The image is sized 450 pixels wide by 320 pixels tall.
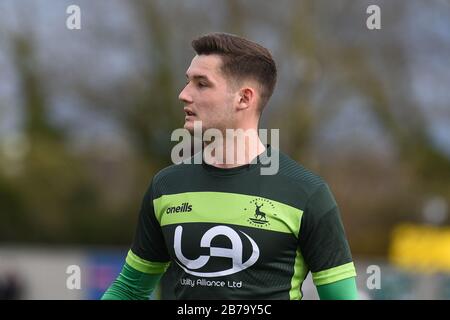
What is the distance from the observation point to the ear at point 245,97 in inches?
158

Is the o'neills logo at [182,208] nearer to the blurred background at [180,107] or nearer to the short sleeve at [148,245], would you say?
the short sleeve at [148,245]

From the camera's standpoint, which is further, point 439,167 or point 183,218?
point 439,167

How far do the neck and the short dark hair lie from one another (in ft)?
0.79

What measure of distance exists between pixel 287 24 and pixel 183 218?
869 inches

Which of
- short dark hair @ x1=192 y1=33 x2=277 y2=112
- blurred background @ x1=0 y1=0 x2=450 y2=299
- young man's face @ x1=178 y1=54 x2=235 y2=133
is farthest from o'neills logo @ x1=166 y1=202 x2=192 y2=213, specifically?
blurred background @ x1=0 y1=0 x2=450 y2=299

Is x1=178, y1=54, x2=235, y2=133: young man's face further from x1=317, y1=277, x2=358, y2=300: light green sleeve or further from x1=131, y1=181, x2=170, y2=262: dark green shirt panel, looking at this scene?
x1=317, y1=277, x2=358, y2=300: light green sleeve

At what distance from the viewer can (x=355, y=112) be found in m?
26.3

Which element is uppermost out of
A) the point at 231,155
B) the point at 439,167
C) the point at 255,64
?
the point at 255,64

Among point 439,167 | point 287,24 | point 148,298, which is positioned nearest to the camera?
point 148,298

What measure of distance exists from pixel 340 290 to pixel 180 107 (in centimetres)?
2263

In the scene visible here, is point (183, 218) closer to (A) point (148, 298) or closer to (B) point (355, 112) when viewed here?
(A) point (148, 298)

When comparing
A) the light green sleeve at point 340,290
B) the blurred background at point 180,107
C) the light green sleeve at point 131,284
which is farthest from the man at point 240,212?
the blurred background at point 180,107

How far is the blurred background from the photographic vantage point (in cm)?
2564

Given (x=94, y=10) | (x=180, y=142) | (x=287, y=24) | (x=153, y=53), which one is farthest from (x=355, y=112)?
(x=180, y=142)
